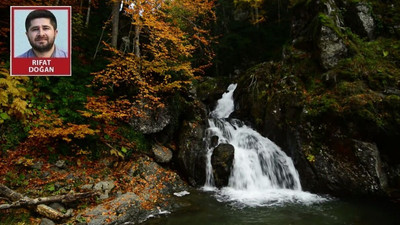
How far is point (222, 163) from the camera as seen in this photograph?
30.9ft

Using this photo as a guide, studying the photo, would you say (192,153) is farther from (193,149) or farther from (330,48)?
(330,48)

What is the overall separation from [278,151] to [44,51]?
30.2 feet

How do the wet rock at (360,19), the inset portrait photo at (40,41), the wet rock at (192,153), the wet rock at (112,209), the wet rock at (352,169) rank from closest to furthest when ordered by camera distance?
1. the inset portrait photo at (40,41)
2. the wet rock at (112,209)
3. the wet rock at (352,169)
4. the wet rock at (192,153)
5. the wet rock at (360,19)

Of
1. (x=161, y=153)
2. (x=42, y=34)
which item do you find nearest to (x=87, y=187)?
(x=161, y=153)

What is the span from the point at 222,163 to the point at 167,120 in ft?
9.99

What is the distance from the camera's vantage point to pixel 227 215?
6.81 m

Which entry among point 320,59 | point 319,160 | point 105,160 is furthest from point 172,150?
point 320,59

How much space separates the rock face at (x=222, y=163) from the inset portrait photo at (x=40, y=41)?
6383 mm

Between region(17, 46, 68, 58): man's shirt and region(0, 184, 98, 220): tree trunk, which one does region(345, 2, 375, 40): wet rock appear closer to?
region(17, 46, 68, 58): man's shirt

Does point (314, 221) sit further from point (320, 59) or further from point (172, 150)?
point (320, 59)

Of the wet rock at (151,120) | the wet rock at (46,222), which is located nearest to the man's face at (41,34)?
the wet rock at (46,222)

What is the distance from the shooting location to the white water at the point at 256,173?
8219mm

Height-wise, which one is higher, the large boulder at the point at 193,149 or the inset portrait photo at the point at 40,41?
the inset portrait photo at the point at 40,41

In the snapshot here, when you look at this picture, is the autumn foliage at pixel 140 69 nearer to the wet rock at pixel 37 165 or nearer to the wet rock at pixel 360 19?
the wet rock at pixel 37 165
